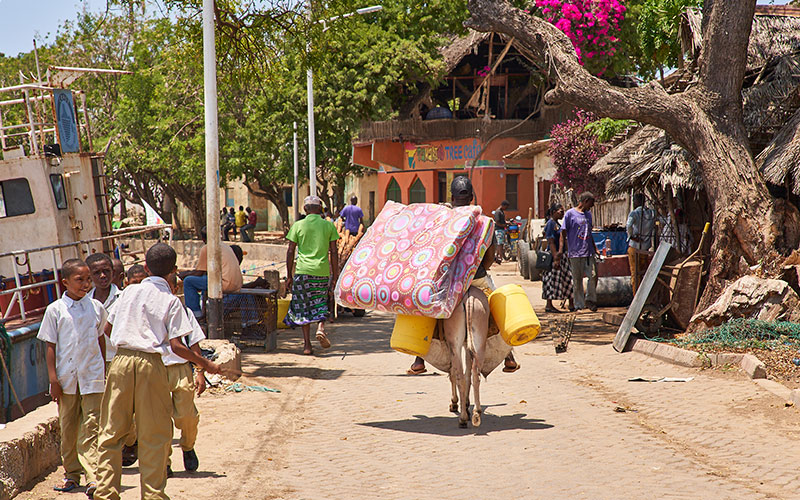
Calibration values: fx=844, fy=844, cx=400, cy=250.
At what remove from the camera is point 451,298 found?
680 cm

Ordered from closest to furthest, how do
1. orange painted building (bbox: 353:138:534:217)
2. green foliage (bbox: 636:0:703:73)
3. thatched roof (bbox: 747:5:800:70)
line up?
thatched roof (bbox: 747:5:800:70) → green foliage (bbox: 636:0:703:73) → orange painted building (bbox: 353:138:534:217)

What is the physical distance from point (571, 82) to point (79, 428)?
8.25 m

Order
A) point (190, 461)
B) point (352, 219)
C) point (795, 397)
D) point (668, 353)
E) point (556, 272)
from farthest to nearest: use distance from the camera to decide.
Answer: point (352, 219) < point (556, 272) < point (668, 353) < point (795, 397) < point (190, 461)

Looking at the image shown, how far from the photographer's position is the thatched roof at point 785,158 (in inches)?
391

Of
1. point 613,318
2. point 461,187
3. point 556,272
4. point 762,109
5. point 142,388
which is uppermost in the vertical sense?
point 762,109

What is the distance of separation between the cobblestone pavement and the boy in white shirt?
332mm

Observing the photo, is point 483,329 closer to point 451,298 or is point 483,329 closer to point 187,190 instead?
point 451,298

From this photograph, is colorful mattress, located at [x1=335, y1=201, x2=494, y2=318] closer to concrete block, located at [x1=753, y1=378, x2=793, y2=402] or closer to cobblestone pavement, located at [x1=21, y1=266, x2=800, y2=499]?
cobblestone pavement, located at [x1=21, y1=266, x2=800, y2=499]

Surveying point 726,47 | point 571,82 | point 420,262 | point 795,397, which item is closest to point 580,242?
point 571,82

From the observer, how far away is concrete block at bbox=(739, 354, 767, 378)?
27.8 ft

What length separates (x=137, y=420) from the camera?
4.76 meters

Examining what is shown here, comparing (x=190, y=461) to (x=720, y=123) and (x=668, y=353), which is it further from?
(x=720, y=123)

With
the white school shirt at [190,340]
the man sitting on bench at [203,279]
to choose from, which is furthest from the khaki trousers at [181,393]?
the man sitting on bench at [203,279]

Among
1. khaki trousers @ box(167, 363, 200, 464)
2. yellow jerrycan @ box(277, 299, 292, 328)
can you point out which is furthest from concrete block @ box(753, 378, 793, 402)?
yellow jerrycan @ box(277, 299, 292, 328)
